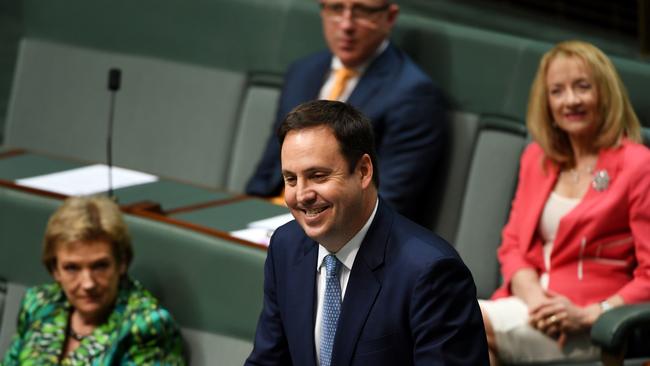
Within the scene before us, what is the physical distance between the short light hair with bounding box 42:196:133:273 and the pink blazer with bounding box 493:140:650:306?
31.1 inches

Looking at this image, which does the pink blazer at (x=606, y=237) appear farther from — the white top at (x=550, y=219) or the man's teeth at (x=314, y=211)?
the man's teeth at (x=314, y=211)

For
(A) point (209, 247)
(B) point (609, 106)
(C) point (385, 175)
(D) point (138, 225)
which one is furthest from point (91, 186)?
(B) point (609, 106)

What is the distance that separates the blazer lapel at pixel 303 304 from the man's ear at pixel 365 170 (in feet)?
0.49

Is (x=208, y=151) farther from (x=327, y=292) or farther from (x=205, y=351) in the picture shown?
(x=327, y=292)

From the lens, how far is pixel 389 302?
1763mm

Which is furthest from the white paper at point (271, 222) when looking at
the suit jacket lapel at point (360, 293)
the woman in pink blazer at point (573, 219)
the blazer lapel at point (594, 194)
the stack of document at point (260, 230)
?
the suit jacket lapel at point (360, 293)

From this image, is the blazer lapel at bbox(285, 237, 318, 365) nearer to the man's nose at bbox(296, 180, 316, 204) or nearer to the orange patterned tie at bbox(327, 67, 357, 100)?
the man's nose at bbox(296, 180, 316, 204)

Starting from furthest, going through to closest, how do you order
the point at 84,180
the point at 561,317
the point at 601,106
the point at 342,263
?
the point at 84,180 < the point at 601,106 < the point at 561,317 < the point at 342,263

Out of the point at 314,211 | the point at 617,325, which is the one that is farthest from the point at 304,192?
the point at 617,325

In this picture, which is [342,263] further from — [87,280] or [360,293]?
[87,280]

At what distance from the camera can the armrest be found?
218 centimetres

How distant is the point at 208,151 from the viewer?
3.40 metres

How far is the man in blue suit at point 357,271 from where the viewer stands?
1722 mm

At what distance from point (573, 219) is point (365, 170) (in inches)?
34.2
